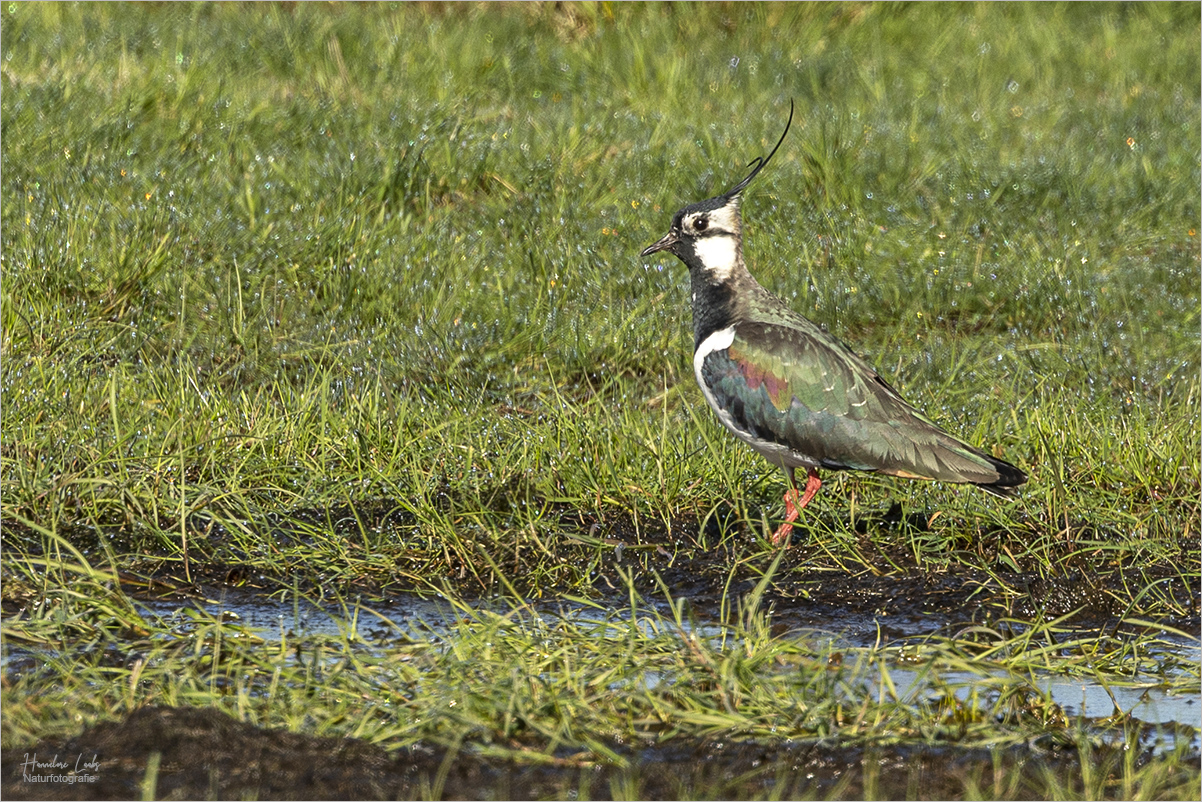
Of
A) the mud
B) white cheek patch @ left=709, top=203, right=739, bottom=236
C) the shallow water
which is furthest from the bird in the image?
the mud

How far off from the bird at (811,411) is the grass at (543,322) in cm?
24

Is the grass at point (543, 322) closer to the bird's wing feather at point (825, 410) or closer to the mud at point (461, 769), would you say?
the mud at point (461, 769)

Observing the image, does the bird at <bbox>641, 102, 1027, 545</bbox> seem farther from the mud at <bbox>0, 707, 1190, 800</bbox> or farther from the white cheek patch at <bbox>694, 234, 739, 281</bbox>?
the mud at <bbox>0, 707, 1190, 800</bbox>

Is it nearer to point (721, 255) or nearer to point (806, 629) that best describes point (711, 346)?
point (721, 255)

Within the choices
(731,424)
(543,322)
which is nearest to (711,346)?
(731,424)

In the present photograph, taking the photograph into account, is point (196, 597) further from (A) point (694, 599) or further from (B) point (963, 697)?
(B) point (963, 697)

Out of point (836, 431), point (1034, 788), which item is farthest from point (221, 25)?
point (1034, 788)

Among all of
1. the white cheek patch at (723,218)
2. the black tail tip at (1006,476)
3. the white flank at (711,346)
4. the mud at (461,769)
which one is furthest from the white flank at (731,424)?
the mud at (461,769)

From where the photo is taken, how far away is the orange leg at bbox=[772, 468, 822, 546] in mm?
4828

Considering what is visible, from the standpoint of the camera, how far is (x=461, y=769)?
329 centimetres

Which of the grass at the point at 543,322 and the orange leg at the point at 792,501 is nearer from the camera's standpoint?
the grass at the point at 543,322

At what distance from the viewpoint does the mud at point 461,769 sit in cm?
316

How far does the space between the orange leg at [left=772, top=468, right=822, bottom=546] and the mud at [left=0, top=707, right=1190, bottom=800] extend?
4.77 feet

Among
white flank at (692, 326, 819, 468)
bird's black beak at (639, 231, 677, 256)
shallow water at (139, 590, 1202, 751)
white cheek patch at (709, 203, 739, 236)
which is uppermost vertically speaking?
white cheek patch at (709, 203, 739, 236)
